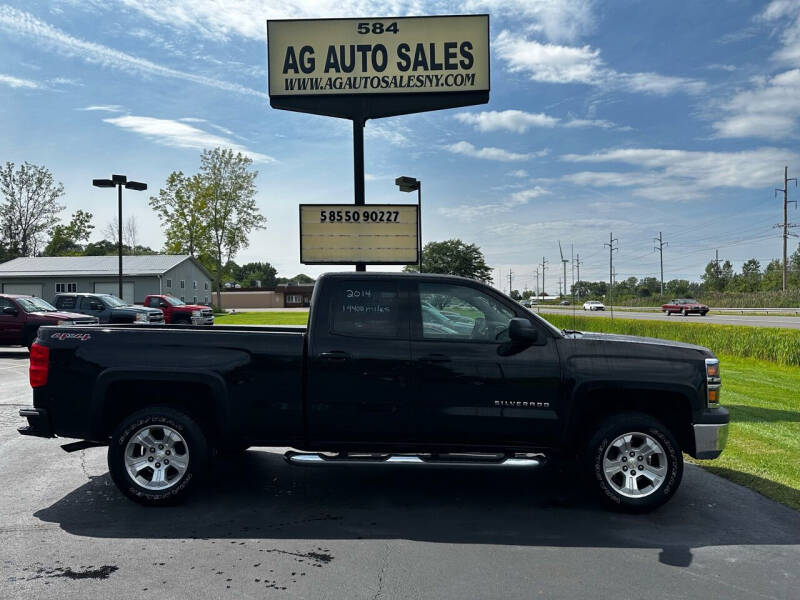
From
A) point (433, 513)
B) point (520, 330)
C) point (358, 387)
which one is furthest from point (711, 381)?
point (358, 387)

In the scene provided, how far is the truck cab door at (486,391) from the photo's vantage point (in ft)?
16.4

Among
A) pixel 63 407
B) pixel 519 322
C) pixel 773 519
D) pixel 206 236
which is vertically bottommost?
pixel 773 519

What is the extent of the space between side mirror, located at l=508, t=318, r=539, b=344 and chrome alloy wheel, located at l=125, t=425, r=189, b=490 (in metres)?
2.97

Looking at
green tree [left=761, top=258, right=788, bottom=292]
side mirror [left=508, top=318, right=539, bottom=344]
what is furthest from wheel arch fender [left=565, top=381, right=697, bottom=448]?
green tree [left=761, top=258, right=788, bottom=292]

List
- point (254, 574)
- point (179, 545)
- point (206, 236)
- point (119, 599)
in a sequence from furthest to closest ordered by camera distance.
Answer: point (206, 236)
point (179, 545)
point (254, 574)
point (119, 599)

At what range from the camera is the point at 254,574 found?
3.80 metres

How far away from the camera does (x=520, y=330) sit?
4.82m

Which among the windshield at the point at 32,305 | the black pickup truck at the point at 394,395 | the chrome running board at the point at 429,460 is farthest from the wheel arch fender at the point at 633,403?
the windshield at the point at 32,305

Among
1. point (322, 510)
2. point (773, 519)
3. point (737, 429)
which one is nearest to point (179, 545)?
point (322, 510)

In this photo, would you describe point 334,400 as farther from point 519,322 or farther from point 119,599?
point 119,599

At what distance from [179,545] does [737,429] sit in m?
7.09

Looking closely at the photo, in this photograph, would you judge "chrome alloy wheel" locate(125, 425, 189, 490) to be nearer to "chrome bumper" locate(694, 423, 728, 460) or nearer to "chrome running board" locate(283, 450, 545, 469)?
"chrome running board" locate(283, 450, 545, 469)

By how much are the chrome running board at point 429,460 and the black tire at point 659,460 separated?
0.47 m

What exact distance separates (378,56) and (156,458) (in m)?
8.97
